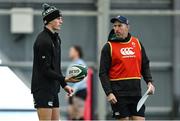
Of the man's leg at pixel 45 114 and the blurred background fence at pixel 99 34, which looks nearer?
the man's leg at pixel 45 114

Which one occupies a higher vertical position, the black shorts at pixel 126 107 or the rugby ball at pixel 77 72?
the rugby ball at pixel 77 72

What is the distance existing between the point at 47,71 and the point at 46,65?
0.06 metres

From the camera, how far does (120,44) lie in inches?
299

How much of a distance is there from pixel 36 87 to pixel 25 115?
6.67 feet

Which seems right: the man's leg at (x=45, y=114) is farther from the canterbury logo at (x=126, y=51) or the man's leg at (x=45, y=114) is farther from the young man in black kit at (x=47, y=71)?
the canterbury logo at (x=126, y=51)

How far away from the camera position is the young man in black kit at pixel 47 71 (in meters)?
7.21

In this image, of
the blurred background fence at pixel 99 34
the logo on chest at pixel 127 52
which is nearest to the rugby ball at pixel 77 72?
the logo on chest at pixel 127 52

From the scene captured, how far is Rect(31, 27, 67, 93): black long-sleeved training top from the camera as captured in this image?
719 centimetres

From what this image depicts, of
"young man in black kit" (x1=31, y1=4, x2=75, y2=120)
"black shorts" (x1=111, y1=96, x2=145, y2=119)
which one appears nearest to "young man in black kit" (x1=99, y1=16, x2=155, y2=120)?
"black shorts" (x1=111, y1=96, x2=145, y2=119)

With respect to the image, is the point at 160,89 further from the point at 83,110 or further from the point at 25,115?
the point at 25,115

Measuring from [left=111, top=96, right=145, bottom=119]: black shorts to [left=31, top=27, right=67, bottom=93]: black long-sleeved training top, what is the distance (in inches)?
26.2

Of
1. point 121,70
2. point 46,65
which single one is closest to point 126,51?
point 121,70

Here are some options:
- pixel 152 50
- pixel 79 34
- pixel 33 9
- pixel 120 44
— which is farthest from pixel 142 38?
pixel 120 44

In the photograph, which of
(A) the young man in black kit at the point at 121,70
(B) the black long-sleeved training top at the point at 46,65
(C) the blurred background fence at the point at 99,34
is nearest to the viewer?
(B) the black long-sleeved training top at the point at 46,65
